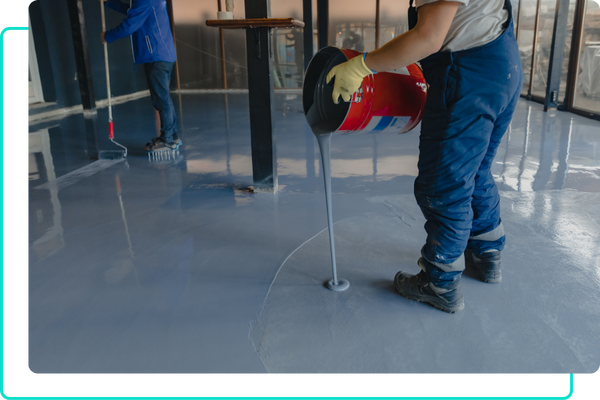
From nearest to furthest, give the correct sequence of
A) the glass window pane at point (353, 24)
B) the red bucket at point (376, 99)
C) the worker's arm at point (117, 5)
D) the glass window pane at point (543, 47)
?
1. the red bucket at point (376, 99)
2. the worker's arm at point (117, 5)
3. the glass window pane at point (543, 47)
4. the glass window pane at point (353, 24)

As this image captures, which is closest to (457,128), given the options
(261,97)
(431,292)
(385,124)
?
(385,124)

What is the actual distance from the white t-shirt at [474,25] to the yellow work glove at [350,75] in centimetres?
26

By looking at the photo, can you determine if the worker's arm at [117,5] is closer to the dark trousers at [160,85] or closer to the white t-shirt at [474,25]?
the dark trousers at [160,85]

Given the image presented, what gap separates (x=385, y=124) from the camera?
5.61 feet

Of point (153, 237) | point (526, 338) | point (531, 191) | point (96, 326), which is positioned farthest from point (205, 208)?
point (531, 191)

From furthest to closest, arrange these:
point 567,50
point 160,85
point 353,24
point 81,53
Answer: point 353,24 → point 81,53 → point 567,50 → point 160,85

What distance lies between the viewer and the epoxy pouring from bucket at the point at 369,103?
161 centimetres

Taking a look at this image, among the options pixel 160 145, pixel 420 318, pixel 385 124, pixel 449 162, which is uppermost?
pixel 385 124

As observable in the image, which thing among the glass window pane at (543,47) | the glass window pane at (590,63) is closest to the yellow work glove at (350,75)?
Answer: the glass window pane at (590,63)

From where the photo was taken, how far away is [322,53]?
1.79 metres

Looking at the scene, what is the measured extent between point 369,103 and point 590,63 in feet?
19.6

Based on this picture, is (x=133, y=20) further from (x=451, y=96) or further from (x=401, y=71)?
(x=451, y=96)

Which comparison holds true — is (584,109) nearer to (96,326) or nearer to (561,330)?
(561,330)

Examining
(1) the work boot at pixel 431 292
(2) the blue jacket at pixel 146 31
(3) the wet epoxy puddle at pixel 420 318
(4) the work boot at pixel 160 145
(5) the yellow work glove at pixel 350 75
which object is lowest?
(3) the wet epoxy puddle at pixel 420 318
